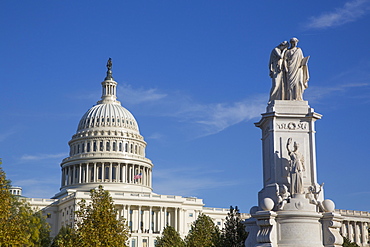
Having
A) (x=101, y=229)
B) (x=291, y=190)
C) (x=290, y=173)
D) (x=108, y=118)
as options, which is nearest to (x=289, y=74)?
(x=290, y=173)

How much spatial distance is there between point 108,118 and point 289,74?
500 ft

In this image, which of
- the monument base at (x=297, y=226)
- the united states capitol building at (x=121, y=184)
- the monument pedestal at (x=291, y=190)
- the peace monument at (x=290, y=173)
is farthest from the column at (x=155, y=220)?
the monument base at (x=297, y=226)

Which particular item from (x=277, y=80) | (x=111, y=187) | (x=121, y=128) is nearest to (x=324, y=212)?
(x=277, y=80)

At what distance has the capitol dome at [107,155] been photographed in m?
170

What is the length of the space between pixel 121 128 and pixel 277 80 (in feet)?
492

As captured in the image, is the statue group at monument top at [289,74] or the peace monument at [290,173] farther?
the statue group at monument top at [289,74]

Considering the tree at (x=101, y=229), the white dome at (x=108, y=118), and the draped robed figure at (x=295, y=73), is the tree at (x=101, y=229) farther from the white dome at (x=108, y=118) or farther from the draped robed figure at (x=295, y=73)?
the white dome at (x=108, y=118)

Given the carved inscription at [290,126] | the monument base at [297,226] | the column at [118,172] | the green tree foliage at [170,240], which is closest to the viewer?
the monument base at [297,226]

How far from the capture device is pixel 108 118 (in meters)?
180

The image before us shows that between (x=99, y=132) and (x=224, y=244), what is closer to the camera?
(x=224, y=244)

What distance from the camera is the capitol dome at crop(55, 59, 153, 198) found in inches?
6691

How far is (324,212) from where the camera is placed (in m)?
27.3

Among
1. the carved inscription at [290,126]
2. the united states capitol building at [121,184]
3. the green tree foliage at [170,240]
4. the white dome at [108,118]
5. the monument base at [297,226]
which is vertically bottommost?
the monument base at [297,226]

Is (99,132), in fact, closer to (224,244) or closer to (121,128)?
(121,128)
